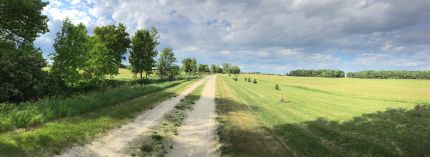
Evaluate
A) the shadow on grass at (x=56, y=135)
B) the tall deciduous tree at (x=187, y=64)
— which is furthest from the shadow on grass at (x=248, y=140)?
the tall deciduous tree at (x=187, y=64)

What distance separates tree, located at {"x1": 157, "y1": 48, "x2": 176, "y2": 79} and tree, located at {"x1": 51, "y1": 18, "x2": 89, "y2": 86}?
41709 millimetres

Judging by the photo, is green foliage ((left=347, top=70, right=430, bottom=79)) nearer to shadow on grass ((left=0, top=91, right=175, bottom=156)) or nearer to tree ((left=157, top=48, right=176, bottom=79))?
tree ((left=157, top=48, right=176, bottom=79))

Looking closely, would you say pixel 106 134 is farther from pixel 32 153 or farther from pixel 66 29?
pixel 66 29

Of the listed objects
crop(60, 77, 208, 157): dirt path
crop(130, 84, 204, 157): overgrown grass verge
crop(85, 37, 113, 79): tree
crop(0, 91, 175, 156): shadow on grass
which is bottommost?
crop(130, 84, 204, 157): overgrown grass verge

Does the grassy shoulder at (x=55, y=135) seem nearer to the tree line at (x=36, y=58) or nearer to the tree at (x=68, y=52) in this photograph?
the tree line at (x=36, y=58)

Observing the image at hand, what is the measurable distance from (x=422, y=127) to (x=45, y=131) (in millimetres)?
19030

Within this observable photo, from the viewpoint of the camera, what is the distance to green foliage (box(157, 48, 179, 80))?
248 feet

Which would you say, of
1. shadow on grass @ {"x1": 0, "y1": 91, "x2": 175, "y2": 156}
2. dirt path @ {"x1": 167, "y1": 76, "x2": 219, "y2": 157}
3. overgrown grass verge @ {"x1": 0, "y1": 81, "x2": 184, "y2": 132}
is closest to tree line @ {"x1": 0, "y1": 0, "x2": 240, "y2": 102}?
overgrown grass verge @ {"x1": 0, "y1": 81, "x2": 184, "y2": 132}

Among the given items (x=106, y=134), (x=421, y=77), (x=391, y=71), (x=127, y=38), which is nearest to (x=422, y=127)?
(x=106, y=134)

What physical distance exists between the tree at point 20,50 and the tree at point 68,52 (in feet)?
5.87

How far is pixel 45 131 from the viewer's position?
38.8 ft

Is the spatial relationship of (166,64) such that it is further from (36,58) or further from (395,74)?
(395,74)

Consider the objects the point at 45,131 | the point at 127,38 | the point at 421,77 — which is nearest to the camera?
the point at 45,131

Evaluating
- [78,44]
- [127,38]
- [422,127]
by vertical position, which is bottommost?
[422,127]
